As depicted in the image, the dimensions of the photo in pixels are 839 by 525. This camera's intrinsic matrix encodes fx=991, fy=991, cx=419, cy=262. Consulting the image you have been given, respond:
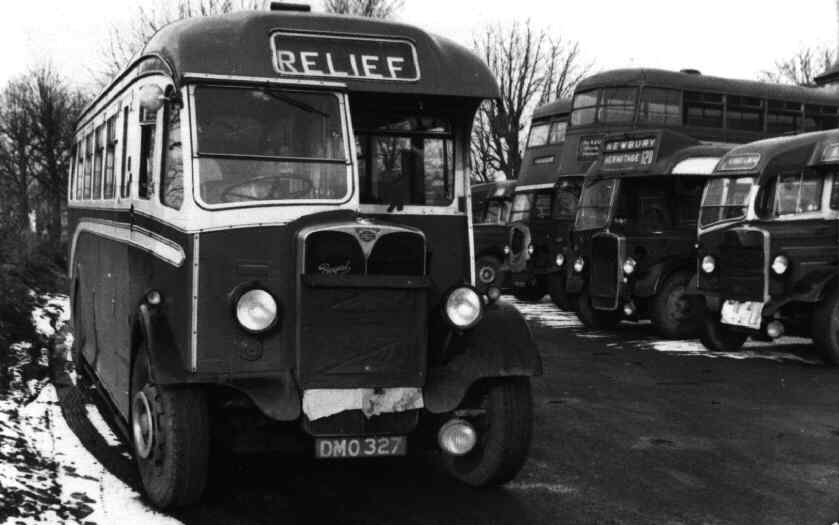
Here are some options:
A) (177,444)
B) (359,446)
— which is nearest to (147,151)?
(177,444)

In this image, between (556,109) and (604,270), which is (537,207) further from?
(604,270)

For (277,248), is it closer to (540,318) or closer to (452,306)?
(452,306)

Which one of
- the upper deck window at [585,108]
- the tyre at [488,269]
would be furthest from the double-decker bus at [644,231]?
the tyre at [488,269]

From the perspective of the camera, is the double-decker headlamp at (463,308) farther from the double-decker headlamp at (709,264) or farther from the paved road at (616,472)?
the double-decker headlamp at (709,264)

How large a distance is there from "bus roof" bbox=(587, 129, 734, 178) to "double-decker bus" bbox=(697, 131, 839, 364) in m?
1.63

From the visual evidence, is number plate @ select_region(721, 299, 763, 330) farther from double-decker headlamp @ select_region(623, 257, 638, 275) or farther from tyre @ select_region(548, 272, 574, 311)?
tyre @ select_region(548, 272, 574, 311)

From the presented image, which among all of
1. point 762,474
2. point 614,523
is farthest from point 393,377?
point 762,474

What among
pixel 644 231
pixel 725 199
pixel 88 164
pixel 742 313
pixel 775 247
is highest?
pixel 88 164

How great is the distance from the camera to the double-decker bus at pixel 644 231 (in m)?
15.4

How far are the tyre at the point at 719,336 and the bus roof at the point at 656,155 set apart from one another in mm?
2549

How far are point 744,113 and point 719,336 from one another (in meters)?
7.92

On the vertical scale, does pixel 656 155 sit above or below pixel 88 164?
above

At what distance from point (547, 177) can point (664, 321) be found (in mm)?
7523

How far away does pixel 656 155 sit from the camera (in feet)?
51.6
